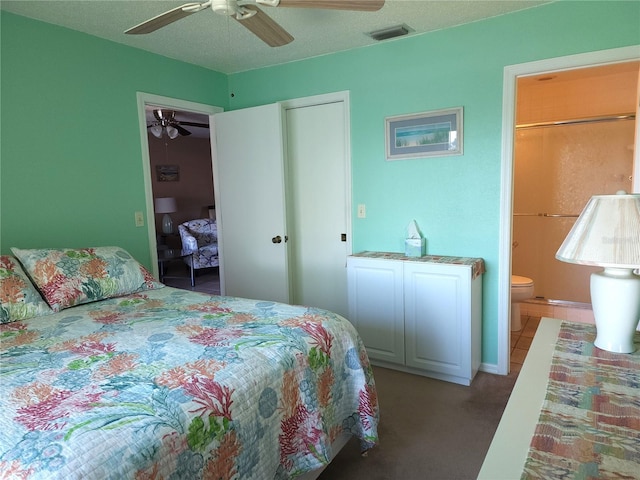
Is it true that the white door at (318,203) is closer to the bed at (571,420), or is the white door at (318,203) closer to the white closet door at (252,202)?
the white closet door at (252,202)

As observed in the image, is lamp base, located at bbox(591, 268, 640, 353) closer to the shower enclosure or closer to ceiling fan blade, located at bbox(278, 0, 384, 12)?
ceiling fan blade, located at bbox(278, 0, 384, 12)

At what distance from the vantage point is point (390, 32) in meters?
2.77

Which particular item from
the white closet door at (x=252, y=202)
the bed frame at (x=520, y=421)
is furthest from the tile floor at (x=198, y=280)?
the bed frame at (x=520, y=421)

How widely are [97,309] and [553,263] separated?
13.6 ft

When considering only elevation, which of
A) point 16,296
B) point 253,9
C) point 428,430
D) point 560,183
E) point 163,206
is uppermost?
point 253,9

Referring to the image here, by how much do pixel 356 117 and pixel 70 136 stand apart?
194 centimetres

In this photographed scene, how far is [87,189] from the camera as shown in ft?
8.96

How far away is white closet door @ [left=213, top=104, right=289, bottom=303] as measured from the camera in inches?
132

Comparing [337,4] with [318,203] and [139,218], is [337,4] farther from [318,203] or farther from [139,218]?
[139,218]

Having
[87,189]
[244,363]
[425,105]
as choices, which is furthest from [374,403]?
[87,189]

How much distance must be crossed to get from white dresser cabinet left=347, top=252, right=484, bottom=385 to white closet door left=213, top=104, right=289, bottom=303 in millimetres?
734

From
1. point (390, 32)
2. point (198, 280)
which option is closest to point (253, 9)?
point (390, 32)

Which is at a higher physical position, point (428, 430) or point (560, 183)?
point (560, 183)

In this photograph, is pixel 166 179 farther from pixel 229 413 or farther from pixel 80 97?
pixel 229 413
